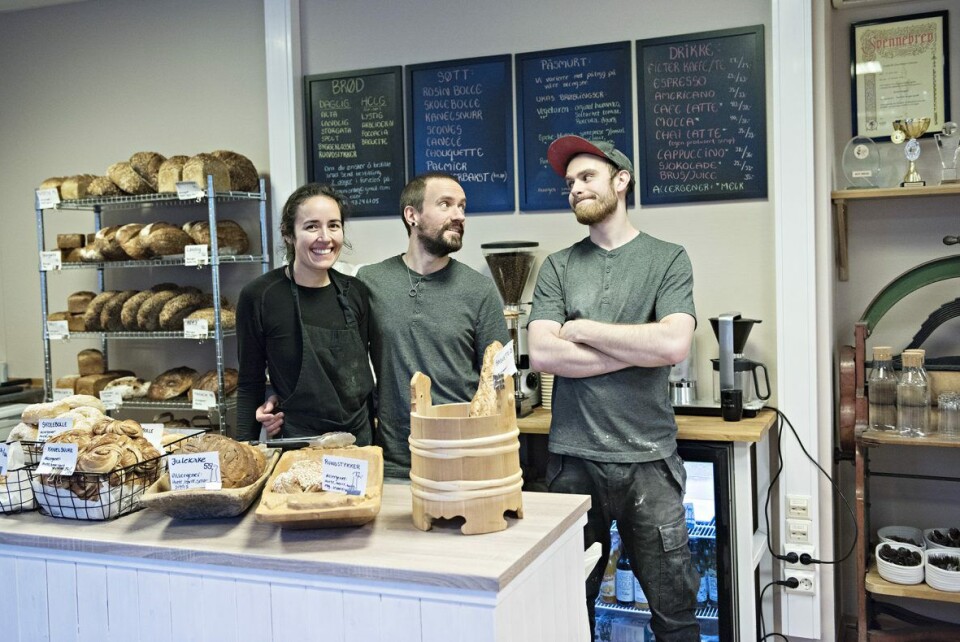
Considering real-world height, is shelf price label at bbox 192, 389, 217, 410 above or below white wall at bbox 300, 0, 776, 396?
below

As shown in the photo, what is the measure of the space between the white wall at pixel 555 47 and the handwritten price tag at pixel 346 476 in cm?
199

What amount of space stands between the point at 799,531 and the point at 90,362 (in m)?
3.16

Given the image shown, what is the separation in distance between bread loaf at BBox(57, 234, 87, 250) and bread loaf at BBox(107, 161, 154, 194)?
366 mm

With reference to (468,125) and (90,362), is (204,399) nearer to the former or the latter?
(90,362)

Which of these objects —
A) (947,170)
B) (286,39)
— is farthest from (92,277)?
(947,170)

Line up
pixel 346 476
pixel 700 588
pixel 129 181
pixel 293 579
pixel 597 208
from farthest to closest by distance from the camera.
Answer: pixel 129 181
pixel 700 588
pixel 597 208
pixel 346 476
pixel 293 579

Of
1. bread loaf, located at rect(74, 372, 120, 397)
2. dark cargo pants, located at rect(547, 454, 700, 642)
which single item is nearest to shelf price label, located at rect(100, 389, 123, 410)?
bread loaf, located at rect(74, 372, 120, 397)

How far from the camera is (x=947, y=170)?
3.06 metres

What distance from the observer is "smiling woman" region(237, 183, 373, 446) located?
2.48 meters

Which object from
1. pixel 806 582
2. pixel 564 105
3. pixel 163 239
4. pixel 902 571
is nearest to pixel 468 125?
pixel 564 105

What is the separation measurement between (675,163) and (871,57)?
2.62 ft

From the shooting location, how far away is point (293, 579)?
1509 millimetres

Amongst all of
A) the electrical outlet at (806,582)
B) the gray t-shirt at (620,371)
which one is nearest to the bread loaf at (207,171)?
the gray t-shirt at (620,371)

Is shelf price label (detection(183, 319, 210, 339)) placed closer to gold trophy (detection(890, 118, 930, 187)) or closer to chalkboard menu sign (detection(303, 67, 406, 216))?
chalkboard menu sign (detection(303, 67, 406, 216))
